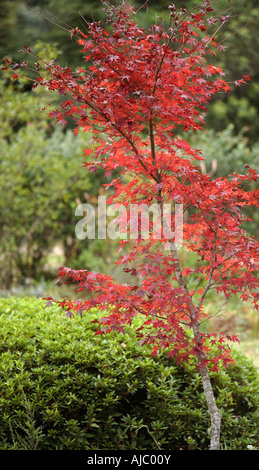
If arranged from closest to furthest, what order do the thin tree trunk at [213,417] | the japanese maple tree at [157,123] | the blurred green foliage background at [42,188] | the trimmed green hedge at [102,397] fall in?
the japanese maple tree at [157,123] < the thin tree trunk at [213,417] < the trimmed green hedge at [102,397] < the blurred green foliage background at [42,188]

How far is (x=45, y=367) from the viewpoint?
10.7 feet

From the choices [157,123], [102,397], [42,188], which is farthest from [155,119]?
[42,188]

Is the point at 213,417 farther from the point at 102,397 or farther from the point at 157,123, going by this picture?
the point at 157,123

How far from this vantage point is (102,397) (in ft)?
10.6

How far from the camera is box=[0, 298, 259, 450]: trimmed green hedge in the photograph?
3.10m

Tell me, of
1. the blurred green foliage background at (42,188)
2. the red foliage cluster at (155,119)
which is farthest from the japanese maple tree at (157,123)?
the blurred green foliage background at (42,188)

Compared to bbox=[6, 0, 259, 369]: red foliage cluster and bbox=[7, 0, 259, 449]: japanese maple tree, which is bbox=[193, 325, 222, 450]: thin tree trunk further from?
bbox=[6, 0, 259, 369]: red foliage cluster

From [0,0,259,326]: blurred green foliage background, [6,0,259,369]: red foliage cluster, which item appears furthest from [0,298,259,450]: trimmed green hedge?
[0,0,259,326]: blurred green foliage background

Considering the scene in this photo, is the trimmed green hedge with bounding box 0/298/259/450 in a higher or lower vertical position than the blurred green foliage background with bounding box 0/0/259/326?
lower

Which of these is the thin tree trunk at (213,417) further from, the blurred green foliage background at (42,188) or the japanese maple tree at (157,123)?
the blurred green foliage background at (42,188)

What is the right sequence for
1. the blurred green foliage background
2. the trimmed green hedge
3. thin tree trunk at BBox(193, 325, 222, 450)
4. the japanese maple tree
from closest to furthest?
the japanese maple tree, thin tree trunk at BBox(193, 325, 222, 450), the trimmed green hedge, the blurred green foliage background

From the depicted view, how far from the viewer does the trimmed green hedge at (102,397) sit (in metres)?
3.10

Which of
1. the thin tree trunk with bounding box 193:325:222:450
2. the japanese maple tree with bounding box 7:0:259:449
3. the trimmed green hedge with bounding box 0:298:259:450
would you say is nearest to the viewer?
the japanese maple tree with bounding box 7:0:259:449
